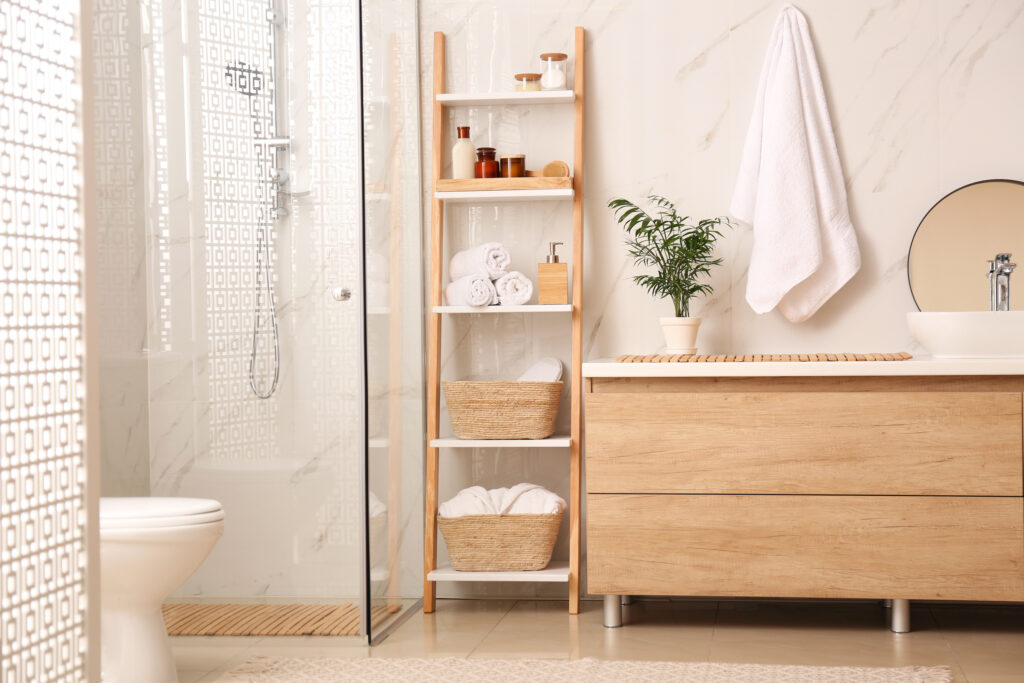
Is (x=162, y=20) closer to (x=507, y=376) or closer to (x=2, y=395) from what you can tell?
(x=507, y=376)

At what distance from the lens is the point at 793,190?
3.06m

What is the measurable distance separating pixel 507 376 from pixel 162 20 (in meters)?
1.41

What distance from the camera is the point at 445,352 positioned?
3352mm

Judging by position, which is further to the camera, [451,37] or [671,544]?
[451,37]

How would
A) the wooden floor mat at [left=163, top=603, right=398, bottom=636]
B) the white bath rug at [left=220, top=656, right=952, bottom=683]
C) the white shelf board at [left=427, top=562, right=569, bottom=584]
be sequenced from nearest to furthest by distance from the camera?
1. the white bath rug at [left=220, top=656, right=952, bottom=683]
2. the wooden floor mat at [left=163, top=603, right=398, bottom=636]
3. the white shelf board at [left=427, top=562, right=569, bottom=584]

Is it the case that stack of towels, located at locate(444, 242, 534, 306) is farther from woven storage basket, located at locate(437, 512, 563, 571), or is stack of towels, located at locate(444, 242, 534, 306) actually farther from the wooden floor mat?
the wooden floor mat

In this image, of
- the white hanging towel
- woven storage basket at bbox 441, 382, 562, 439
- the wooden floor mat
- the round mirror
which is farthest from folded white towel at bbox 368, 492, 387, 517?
the round mirror

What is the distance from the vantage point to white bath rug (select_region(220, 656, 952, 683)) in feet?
7.97

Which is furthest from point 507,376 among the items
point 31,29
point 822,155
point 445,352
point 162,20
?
point 31,29

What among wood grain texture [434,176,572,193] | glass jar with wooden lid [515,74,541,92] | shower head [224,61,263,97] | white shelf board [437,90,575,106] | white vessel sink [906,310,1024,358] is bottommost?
white vessel sink [906,310,1024,358]

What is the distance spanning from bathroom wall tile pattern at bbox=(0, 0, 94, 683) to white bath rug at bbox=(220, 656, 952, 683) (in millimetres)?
1167

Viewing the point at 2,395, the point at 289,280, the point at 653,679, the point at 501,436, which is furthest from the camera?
the point at 501,436

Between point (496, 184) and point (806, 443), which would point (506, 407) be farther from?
point (806, 443)

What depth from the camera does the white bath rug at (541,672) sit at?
2428 mm
